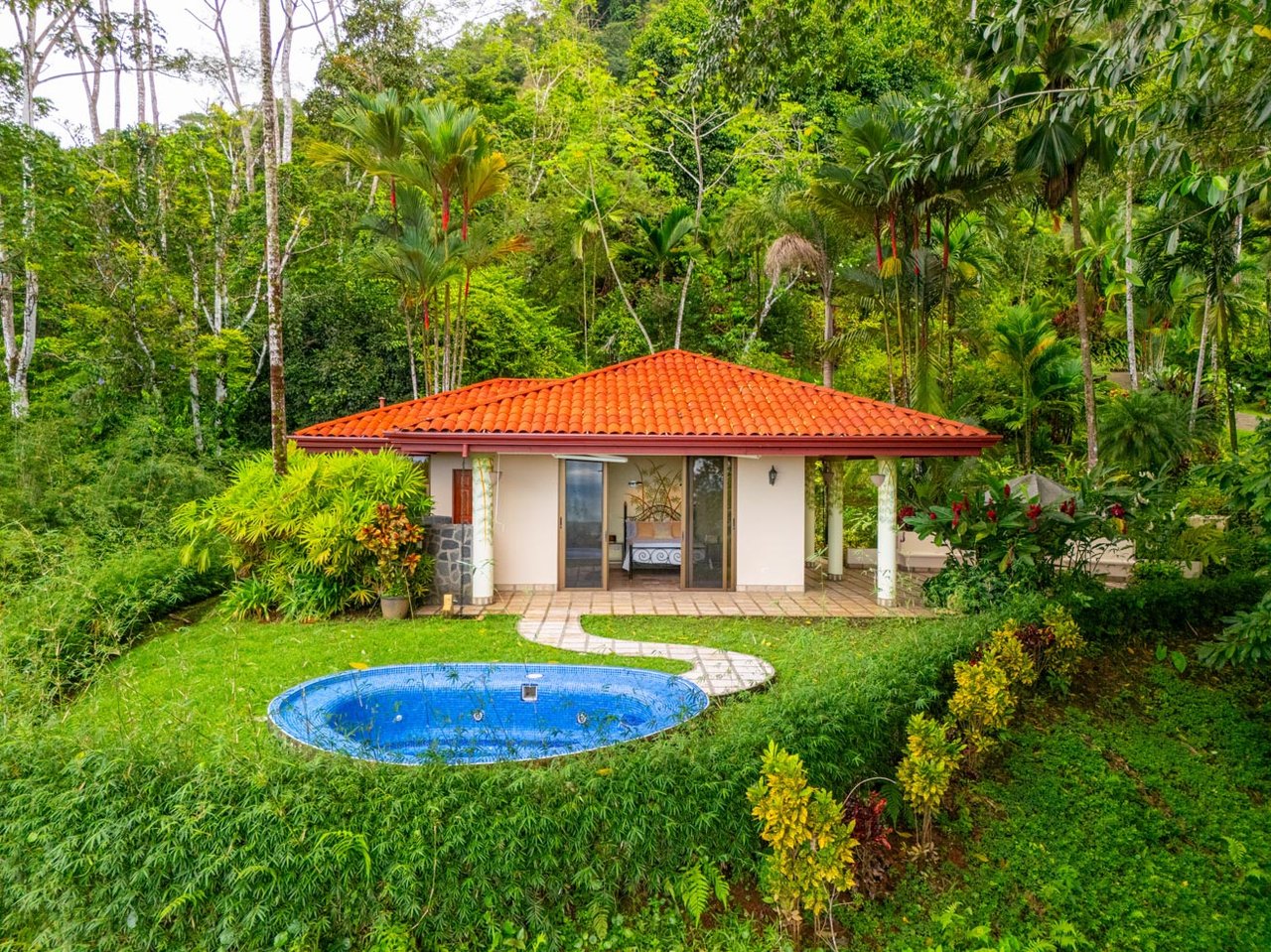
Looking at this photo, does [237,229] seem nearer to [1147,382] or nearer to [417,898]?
[417,898]

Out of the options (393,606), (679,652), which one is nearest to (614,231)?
(393,606)

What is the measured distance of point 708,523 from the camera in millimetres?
12039

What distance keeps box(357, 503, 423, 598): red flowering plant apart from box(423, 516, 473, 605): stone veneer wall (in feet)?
1.83

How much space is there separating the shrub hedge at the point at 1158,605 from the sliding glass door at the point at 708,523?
498cm

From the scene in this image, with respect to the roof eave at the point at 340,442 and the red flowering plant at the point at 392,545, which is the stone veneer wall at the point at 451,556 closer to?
the red flowering plant at the point at 392,545

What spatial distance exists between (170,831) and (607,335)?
19.3m

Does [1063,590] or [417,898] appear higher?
[1063,590]

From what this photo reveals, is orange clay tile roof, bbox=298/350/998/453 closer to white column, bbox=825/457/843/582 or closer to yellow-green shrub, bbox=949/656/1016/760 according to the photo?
white column, bbox=825/457/843/582

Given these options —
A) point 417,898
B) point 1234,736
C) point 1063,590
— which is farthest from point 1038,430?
point 417,898

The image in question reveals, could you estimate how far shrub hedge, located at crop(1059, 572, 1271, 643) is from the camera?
820cm

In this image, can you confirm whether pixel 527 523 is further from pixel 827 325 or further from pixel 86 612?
pixel 827 325

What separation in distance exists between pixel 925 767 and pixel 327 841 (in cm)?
348

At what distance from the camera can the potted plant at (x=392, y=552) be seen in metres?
9.82

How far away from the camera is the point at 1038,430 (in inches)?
719
